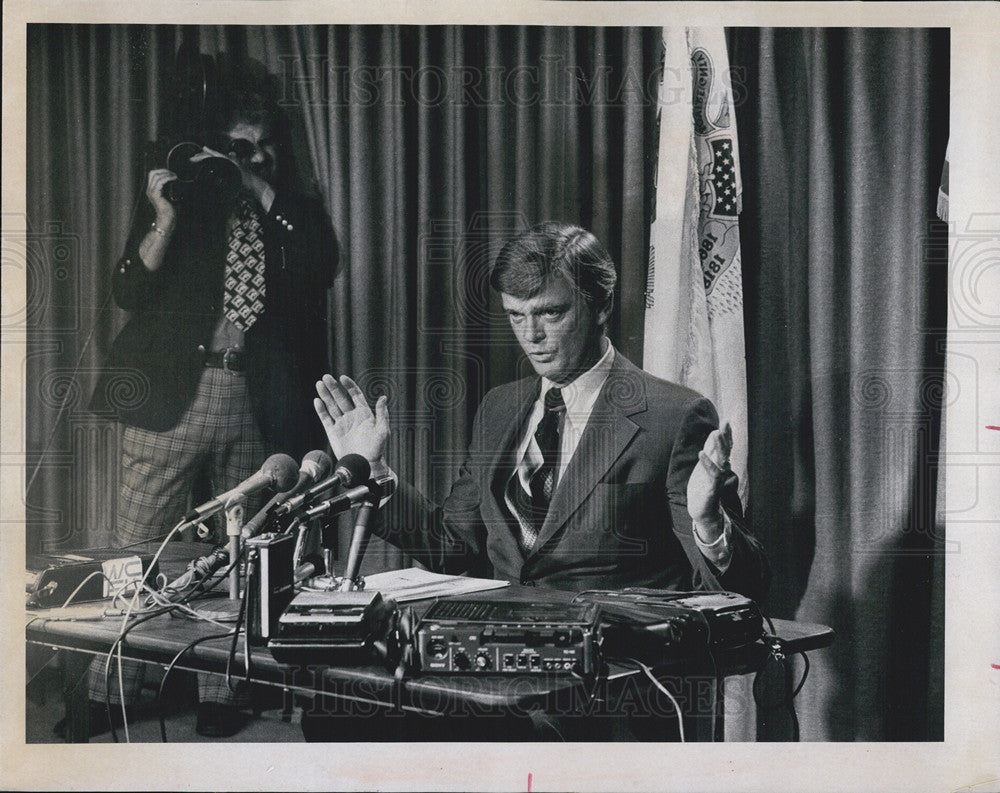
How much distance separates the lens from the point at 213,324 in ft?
7.74

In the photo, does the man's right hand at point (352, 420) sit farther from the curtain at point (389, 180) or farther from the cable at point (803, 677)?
the cable at point (803, 677)

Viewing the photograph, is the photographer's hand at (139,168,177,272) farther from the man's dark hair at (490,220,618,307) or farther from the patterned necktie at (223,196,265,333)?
the man's dark hair at (490,220,618,307)

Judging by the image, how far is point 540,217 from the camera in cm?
235

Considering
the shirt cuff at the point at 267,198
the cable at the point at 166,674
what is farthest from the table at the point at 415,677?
the shirt cuff at the point at 267,198

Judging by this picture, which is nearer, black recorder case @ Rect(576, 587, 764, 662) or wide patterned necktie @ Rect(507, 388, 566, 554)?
black recorder case @ Rect(576, 587, 764, 662)

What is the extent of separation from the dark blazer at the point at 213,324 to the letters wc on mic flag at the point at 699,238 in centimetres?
91

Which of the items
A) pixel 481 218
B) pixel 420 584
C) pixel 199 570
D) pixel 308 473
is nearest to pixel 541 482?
pixel 420 584

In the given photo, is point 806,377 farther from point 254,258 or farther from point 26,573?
point 26,573

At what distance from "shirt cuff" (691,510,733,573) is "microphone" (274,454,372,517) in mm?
907

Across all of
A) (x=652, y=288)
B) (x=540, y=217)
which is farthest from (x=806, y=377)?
(x=540, y=217)

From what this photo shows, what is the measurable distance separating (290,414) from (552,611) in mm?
876

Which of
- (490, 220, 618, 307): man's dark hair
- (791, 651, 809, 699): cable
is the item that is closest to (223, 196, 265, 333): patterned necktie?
(490, 220, 618, 307): man's dark hair

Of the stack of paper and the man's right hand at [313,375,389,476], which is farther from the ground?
the man's right hand at [313,375,389,476]

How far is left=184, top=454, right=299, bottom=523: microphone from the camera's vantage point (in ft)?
7.71
